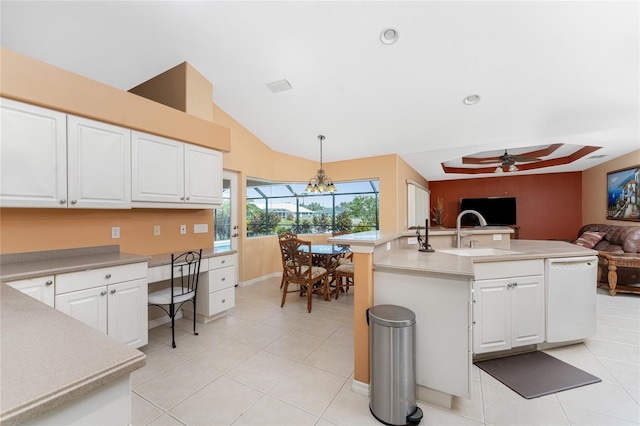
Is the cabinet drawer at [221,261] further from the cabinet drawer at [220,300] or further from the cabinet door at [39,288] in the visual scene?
the cabinet door at [39,288]

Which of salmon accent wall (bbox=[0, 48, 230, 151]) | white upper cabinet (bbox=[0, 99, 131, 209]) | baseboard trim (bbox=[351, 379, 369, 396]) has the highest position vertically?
salmon accent wall (bbox=[0, 48, 230, 151])

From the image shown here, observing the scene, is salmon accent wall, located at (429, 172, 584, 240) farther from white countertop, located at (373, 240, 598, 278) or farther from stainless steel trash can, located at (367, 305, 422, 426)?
stainless steel trash can, located at (367, 305, 422, 426)

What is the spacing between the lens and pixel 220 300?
3.00 metres

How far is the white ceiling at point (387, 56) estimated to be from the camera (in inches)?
88.3

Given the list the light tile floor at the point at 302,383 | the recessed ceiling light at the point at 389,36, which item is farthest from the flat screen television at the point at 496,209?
the recessed ceiling light at the point at 389,36

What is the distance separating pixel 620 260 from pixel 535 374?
3.51 m

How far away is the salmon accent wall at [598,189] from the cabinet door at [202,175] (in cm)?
727

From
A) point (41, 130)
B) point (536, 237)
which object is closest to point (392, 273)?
point (41, 130)

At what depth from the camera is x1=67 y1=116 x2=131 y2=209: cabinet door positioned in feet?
6.95

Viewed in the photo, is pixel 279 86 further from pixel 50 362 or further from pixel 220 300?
pixel 50 362

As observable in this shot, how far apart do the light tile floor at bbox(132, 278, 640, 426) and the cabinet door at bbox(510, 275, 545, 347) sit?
339 mm

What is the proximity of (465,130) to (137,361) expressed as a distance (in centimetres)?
449

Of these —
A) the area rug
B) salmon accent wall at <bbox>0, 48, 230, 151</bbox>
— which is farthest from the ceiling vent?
the area rug

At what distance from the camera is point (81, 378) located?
61 centimetres
